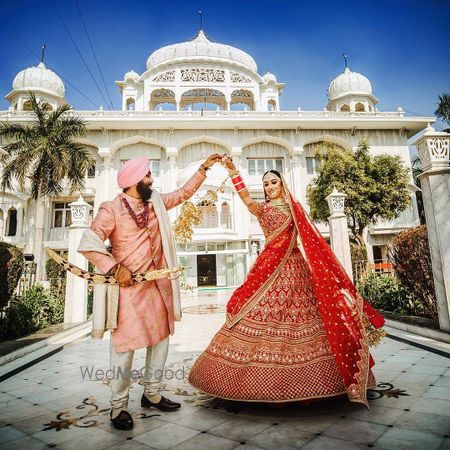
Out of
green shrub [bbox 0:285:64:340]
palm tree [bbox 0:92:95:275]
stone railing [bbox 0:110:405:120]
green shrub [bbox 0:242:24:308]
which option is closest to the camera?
green shrub [bbox 0:242:24:308]

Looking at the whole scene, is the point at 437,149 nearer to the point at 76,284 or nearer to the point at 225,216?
the point at 76,284

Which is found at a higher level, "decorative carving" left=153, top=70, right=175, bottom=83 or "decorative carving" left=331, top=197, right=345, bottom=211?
"decorative carving" left=153, top=70, right=175, bottom=83

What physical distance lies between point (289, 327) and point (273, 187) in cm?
119

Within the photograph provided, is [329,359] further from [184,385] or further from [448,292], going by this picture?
[448,292]

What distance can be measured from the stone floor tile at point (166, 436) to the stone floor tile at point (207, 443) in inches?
1.7

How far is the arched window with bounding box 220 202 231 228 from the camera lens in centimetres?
1984

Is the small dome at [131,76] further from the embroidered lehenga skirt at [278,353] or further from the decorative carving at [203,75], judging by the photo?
the embroidered lehenga skirt at [278,353]

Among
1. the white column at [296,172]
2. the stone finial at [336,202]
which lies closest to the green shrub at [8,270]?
the stone finial at [336,202]

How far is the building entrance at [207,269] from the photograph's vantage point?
19.9 meters

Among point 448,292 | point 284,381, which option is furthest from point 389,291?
point 284,381

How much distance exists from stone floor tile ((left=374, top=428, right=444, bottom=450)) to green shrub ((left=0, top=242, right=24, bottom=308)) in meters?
5.23

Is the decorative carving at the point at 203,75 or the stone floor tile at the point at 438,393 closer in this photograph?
the stone floor tile at the point at 438,393

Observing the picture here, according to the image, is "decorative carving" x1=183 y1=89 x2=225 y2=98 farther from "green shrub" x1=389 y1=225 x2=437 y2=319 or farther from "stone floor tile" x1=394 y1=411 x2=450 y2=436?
"stone floor tile" x1=394 y1=411 x2=450 y2=436

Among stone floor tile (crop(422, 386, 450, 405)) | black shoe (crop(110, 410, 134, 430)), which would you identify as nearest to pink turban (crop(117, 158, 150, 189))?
black shoe (crop(110, 410, 134, 430))
